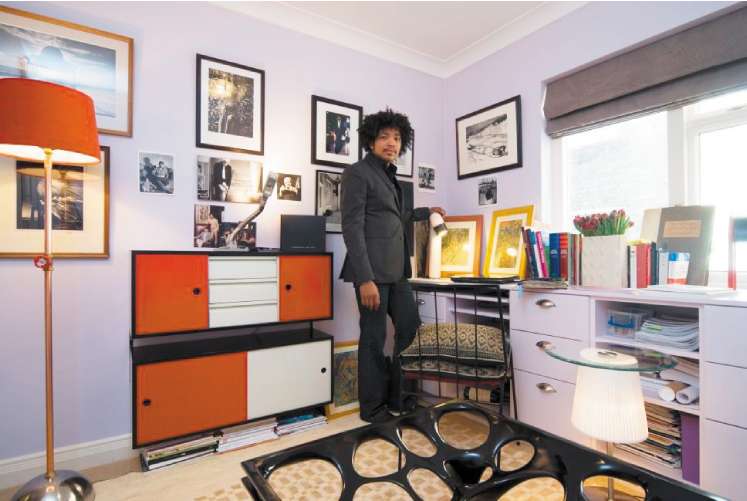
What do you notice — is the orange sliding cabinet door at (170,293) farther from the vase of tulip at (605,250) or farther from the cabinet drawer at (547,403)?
the vase of tulip at (605,250)

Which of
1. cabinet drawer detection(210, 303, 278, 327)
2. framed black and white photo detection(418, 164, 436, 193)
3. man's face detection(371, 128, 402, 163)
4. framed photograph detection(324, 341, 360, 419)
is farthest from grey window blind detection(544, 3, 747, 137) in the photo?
cabinet drawer detection(210, 303, 278, 327)

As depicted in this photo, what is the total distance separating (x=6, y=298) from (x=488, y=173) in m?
2.81

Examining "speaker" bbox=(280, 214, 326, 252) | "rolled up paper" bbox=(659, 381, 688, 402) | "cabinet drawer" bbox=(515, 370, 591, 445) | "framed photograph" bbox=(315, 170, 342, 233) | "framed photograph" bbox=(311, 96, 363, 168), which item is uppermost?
"framed photograph" bbox=(311, 96, 363, 168)

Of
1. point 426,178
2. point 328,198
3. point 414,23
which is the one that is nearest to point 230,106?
point 328,198

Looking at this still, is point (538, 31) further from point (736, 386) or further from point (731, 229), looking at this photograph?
point (736, 386)

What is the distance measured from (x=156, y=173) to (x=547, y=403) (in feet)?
A: 7.53

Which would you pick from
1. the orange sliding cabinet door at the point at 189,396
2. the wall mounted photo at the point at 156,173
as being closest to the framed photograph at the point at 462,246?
the orange sliding cabinet door at the point at 189,396

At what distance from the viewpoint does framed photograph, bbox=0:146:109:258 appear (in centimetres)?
174

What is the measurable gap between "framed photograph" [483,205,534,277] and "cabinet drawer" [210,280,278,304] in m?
1.44

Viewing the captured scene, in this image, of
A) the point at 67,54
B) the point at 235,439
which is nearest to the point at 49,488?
the point at 235,439

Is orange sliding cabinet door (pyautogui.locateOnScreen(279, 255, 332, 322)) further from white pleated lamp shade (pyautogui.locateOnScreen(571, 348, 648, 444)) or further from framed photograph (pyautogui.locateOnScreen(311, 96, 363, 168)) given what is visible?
white pleated lamp shade (pyautogui.locateOnScreen(571, 348, 648, 444))

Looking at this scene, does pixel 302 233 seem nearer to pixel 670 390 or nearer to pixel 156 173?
pixel 156 173

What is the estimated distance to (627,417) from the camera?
4.38 feet

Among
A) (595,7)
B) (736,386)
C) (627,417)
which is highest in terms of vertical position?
(595,7)
